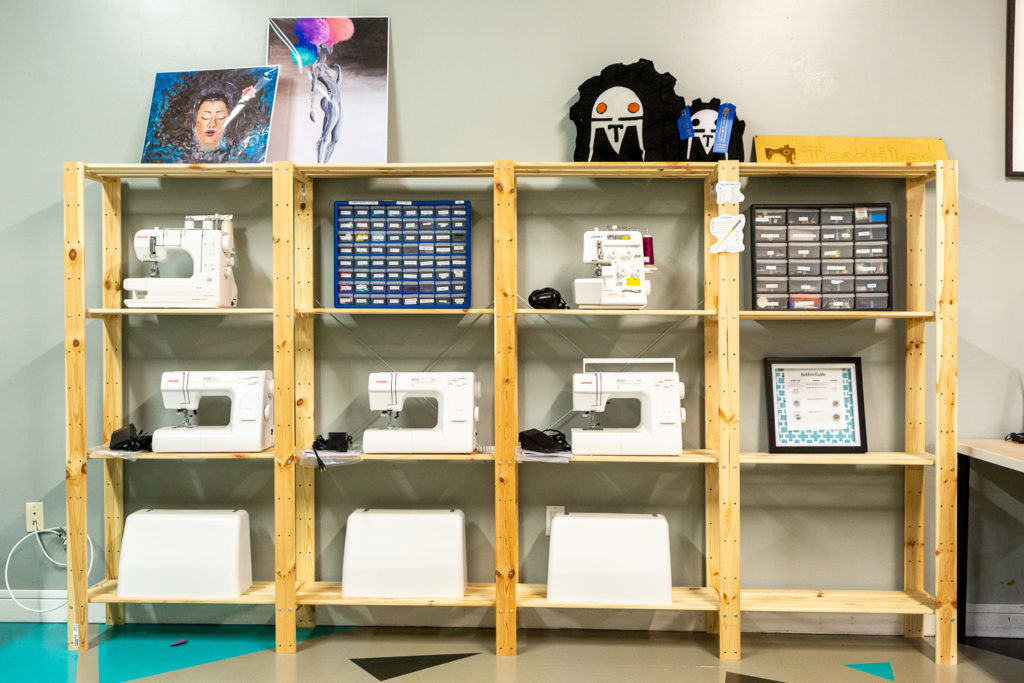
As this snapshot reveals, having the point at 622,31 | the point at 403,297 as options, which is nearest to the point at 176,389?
the point at 403,297

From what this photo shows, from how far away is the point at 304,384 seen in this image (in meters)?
2.97

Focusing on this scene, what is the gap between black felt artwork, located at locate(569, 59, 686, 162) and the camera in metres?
2.83

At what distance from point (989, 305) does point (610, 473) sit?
5.77 ft

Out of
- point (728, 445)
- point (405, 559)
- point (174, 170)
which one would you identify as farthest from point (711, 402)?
point (174, 170)

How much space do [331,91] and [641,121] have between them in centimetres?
133

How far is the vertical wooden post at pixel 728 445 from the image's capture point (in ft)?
8.64

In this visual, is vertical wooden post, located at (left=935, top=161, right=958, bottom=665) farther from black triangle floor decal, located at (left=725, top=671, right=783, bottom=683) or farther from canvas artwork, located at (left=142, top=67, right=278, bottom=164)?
canvas artwork, located at (left=142, top=67, right=278, bottom=164)

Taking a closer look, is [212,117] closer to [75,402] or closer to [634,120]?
[75,402]

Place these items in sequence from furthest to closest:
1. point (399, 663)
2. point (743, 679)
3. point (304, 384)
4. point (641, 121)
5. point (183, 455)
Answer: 1. point (304, 384)
2. point (641, 121)
3. point (183, 455)
4. point (399, 663)
5. point (743, 679)

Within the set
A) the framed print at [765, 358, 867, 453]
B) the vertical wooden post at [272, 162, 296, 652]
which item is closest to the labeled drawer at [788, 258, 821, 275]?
the framed print at [765, 358, 867, 453]

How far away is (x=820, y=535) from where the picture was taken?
298 cm

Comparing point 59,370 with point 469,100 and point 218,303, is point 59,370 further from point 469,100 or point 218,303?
point 469,100

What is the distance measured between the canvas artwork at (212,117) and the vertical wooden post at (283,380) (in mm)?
426

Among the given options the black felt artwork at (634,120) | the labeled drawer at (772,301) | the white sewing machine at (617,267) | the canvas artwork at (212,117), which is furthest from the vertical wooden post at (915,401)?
the canvas artwork at (212,117)
